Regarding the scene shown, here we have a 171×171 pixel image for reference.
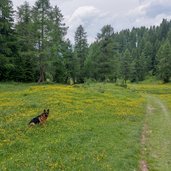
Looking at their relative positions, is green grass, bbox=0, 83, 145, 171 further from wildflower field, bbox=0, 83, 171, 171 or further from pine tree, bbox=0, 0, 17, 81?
pine tree, bbox=0, 0, 17, 81

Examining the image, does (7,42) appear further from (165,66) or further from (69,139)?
(165,66)

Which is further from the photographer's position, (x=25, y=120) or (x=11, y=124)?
(x=25, y=120)

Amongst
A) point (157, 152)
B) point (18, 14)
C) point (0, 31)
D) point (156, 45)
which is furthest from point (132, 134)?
point (156, 45)

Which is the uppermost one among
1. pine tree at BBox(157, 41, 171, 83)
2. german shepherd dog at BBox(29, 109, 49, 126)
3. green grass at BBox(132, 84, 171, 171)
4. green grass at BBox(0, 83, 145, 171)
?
pine tree at BBox(157, 41, 171, 83)

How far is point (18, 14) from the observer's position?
83.8m

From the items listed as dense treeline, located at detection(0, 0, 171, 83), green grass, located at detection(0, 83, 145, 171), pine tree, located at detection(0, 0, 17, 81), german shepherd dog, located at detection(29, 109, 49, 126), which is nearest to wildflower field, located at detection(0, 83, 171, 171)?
green grass, located at detection(0, 83, 145, 171)

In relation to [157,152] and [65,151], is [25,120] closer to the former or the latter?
[65,151]

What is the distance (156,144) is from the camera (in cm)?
2173

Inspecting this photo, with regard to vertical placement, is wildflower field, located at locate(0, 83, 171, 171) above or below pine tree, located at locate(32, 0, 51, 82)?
below

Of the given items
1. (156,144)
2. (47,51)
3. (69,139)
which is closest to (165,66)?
(47,51)

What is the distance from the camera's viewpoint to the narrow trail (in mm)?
17136

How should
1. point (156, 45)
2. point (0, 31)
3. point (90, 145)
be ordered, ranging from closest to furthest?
point (90, 145)
point (0, 31)
point (156, 45)

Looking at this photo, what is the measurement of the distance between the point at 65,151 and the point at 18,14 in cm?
7268

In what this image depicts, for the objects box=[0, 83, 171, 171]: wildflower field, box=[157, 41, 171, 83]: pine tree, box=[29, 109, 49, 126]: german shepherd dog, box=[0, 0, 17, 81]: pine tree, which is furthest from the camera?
box=[157, 41, 171, 83]: pine tree
